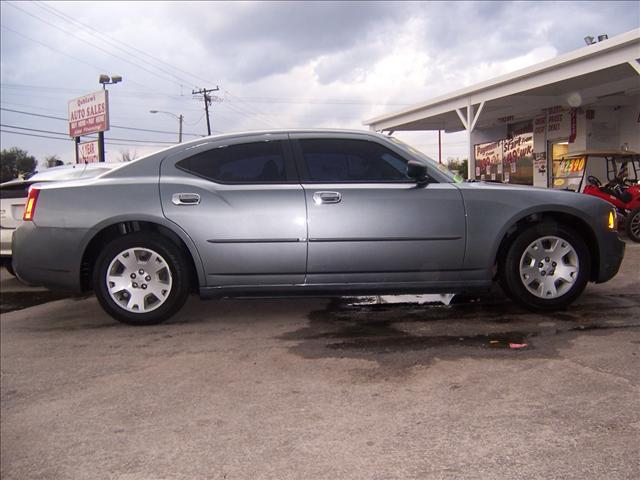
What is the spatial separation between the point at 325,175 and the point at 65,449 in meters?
2.67

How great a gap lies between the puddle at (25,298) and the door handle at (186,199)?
8.32ft

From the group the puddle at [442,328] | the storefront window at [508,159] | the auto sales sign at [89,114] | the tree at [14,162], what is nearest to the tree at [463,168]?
the storefront window at [508,159]

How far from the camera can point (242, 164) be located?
434 centimetres

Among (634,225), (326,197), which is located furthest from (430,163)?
(634,225)

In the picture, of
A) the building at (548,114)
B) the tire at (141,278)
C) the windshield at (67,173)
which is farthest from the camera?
the building at (548,114)

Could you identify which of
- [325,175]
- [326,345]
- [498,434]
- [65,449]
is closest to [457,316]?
[326,345]

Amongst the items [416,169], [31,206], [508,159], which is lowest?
[31,206]

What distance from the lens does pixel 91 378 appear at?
337 cm

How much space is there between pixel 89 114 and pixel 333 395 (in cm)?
2496

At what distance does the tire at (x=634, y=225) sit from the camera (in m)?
9.45

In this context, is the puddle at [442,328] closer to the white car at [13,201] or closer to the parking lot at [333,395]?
the parking lot at [333,395]

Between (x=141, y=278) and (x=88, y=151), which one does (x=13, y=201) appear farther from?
(x=88, y=151)

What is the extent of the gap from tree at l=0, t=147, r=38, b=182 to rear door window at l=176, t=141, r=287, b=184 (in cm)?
5901

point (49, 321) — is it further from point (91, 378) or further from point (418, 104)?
point (418, 104)
